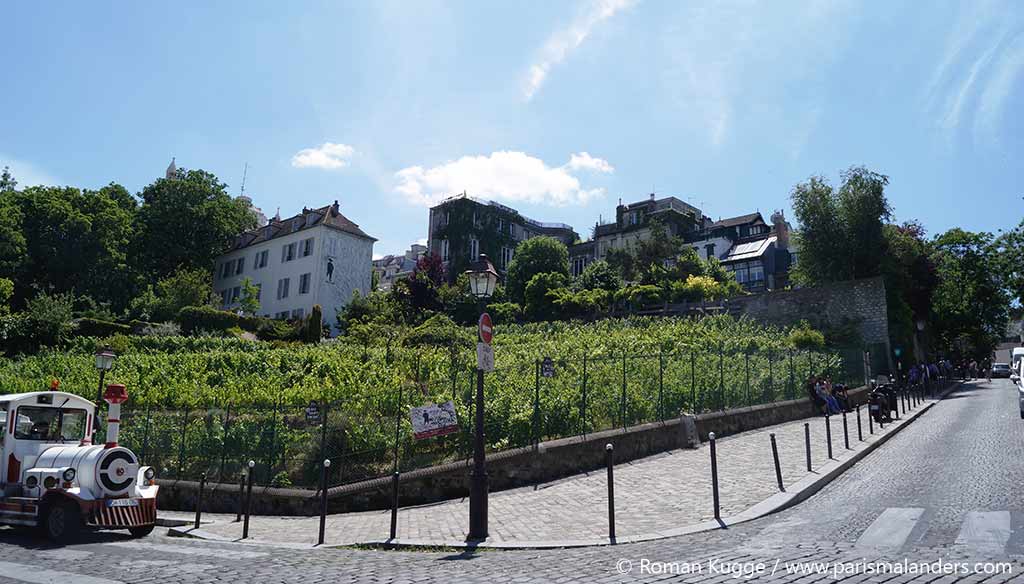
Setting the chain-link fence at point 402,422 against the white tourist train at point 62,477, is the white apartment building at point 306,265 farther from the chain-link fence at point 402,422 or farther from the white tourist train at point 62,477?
the white tourist train at point 62,477

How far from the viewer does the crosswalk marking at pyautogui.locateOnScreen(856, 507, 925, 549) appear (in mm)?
6863

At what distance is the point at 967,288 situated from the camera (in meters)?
49.0

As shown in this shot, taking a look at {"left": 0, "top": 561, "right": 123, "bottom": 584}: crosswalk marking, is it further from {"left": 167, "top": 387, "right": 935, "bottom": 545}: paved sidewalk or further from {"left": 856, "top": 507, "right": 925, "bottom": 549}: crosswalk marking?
{"left": 856, "top": 507, "right": 925, "bottom": 549}: crosswalk marking

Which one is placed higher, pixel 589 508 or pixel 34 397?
pixel 34 397

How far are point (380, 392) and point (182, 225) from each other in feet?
165

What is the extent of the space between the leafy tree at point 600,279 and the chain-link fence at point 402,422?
31.7 m

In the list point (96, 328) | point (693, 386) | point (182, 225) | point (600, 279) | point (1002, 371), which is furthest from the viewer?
point (182, 225)

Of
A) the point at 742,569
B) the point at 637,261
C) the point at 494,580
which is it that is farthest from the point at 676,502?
the point at 637,261

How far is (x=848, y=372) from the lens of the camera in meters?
28.6

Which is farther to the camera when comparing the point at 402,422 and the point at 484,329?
the point at 402,422

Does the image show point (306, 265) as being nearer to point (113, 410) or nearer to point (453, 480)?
point (113, 410)

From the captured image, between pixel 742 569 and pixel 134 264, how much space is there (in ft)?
193

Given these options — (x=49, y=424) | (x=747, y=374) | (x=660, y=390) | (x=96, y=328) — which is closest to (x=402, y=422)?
(x=49, y=424)

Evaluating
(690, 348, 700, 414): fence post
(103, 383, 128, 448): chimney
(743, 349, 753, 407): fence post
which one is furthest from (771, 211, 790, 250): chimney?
(103, 383, 128, 448): chimney
